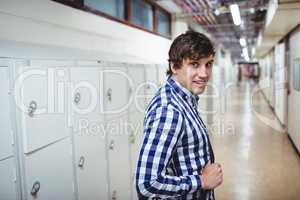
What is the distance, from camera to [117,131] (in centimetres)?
237

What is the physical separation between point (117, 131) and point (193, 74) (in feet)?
4.83

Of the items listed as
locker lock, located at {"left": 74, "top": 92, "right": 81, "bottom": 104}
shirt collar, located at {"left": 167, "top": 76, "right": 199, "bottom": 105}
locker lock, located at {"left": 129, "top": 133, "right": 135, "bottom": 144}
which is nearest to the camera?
shirt collar, located at {"left": 167, "top": 76, "right": 199, "bottom": 105}

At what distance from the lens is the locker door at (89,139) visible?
1858 millimetres

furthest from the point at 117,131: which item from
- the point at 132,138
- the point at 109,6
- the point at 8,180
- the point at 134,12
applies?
the point at 134,12

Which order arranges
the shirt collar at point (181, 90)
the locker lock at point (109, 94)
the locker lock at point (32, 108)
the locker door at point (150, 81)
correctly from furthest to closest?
the locker door at point (150, 81) < the locker lock at point (109, 94) < the locker lock at point (32, 108) < the shirt collar at point (181, 90)

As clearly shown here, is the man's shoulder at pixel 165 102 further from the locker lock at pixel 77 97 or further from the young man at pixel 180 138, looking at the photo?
the locker lock at pixel 77 97

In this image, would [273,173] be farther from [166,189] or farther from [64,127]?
[166,189]

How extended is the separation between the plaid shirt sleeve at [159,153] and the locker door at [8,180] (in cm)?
79

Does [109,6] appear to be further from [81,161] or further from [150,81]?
[81,161]

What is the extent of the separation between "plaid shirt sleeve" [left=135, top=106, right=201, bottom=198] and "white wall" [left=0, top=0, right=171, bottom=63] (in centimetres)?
114

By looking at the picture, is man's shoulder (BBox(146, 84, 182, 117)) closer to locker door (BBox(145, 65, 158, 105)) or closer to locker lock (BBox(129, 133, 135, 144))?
locker lock (BBox(129, 133, 135, 144))

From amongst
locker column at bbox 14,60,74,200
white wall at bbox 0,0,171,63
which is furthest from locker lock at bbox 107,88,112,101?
white wall at bbox 0,0,171,63

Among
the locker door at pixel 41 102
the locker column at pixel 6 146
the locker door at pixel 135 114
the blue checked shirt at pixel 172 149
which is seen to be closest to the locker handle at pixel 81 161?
the locker door at pixel 41 102

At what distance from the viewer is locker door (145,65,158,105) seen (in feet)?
9.75
